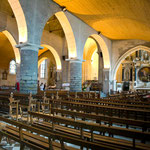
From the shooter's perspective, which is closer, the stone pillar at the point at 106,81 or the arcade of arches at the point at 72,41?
the arcade of arches at the point at 72,41

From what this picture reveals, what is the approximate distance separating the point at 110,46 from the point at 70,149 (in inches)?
730

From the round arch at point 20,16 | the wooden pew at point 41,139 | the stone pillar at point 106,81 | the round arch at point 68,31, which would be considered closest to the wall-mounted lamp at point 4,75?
the round arch at point 68,31

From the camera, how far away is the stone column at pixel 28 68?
28.3 feet

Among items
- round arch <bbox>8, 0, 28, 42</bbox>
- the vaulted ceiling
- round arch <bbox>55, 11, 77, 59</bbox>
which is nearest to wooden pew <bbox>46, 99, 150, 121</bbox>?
round arch <bbox>8, 0, 28, 42</bbox>

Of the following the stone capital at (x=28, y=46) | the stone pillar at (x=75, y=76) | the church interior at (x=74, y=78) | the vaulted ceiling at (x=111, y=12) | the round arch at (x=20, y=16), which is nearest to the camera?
the church interior at (x=74, y=78)

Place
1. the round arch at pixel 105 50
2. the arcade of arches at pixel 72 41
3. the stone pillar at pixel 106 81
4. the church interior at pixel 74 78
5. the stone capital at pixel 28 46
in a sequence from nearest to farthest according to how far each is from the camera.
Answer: the church interior at pixel 74 78
the stone capital at pixel 28 46
the arcade of arches at pixel 72 41
the round arch at pixel 105 50
the stone pillar at pixel 106 81

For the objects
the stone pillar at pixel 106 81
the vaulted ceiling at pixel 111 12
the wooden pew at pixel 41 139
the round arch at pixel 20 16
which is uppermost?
the vaulted ceiling at pixel 111 12

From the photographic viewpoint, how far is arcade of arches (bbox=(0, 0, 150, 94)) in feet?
28.9

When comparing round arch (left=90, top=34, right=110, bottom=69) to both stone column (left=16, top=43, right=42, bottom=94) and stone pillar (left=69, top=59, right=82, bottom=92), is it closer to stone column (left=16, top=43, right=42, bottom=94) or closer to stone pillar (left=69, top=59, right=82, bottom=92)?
stone pillar (left=69, top=59, right=82, bottom=92)

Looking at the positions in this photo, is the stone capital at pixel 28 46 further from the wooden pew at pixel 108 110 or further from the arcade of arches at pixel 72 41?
the wooden pew at pixel 108 110

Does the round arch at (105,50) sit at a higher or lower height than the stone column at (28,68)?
higher

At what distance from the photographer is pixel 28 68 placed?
869cm

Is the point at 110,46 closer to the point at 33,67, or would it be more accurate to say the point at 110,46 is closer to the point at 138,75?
the point at 138,75

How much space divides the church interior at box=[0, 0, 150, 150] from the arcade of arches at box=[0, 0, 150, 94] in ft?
0.17
